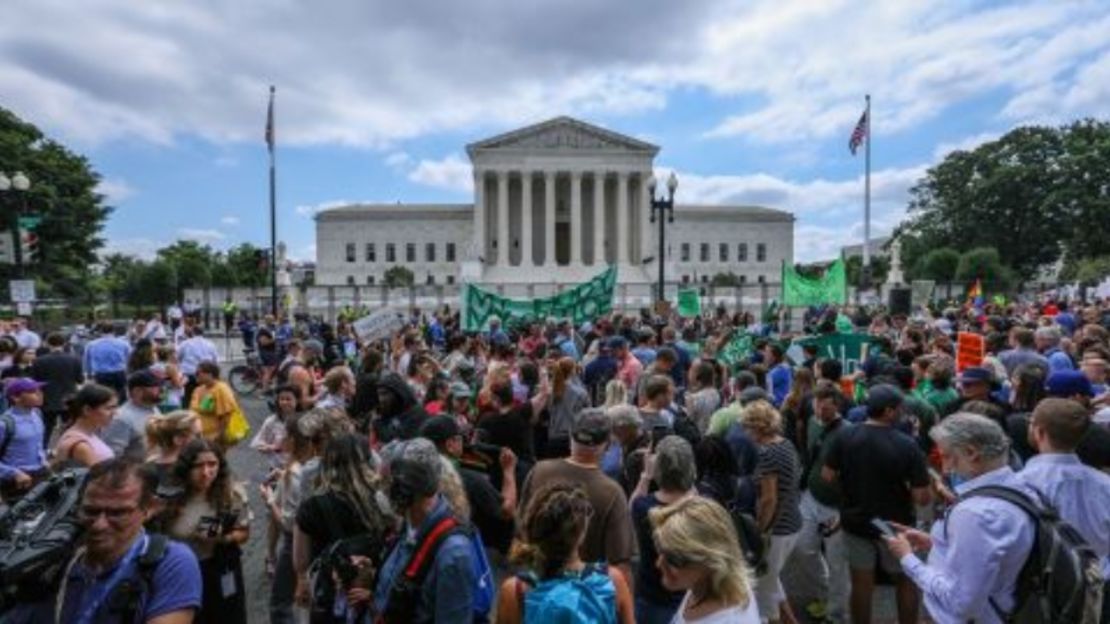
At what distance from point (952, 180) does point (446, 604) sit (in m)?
78.5

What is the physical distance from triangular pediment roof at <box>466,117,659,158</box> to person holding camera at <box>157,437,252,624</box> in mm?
79912

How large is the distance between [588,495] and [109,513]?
7.67 feet

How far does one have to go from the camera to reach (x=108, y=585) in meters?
3.01

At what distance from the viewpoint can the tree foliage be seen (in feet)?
215

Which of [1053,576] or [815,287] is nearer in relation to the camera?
[1053,576]

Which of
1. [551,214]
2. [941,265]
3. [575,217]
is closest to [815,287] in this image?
[941,265]

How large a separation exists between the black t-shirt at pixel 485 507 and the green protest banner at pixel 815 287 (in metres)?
17.0

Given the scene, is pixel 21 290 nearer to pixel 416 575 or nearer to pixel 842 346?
pixel 842 346

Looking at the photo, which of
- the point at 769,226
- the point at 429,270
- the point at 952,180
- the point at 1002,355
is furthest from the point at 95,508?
the point at 769,226

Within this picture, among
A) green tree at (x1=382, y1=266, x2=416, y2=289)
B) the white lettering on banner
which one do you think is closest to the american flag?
the white lettering on banner

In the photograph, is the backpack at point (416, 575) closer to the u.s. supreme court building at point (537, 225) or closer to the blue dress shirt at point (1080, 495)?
the blue dress shirt at point (1080, 495)

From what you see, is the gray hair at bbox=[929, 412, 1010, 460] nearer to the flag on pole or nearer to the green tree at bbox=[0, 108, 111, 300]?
the flag on pole

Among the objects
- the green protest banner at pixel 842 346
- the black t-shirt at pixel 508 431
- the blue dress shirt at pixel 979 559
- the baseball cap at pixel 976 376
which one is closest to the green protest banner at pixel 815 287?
the green protest banner at pixel 842 346

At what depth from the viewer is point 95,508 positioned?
303 cm
